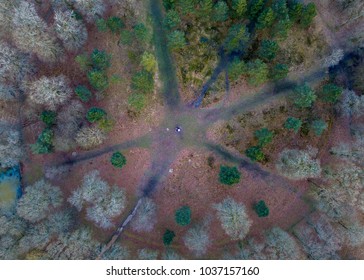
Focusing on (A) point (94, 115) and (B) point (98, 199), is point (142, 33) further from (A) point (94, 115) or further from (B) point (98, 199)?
(B) point (98, 199)

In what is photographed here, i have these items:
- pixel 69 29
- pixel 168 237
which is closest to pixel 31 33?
pixel 69 29

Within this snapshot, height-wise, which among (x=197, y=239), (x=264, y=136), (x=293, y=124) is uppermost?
(x=293, y=124)

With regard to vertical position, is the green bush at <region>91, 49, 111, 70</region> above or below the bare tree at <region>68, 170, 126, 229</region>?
above

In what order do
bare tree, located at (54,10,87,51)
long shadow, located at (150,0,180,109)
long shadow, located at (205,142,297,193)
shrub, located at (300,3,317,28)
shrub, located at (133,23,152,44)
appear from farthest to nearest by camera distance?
long shadow, located at (205,142,297,193), long shadow, located at (150,0,180,109), shrub, located at (300,3,317,28), shrub, located at (133,23,152,44), bare tree, located at (54,10,87,51)

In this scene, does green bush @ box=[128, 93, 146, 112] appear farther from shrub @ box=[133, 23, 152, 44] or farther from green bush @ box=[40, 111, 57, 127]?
green bush @ box=[40, 111, 57, 127]

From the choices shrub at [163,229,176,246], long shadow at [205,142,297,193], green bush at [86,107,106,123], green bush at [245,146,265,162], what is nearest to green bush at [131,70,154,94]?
green bush at [86,107,106,123]

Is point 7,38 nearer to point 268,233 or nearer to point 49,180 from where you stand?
point 49,180

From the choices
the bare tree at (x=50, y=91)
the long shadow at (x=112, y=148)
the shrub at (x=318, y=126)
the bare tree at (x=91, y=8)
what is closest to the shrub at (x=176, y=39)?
the bare tree at (x=91, y=8)

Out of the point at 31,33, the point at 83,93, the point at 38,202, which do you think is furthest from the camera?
the point at 83,93
